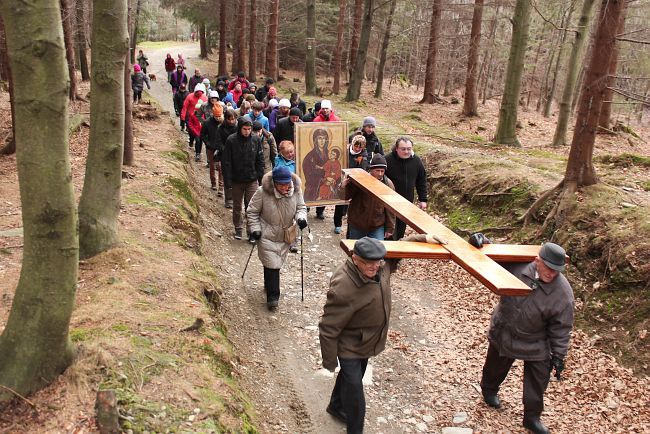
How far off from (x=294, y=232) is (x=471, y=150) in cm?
853

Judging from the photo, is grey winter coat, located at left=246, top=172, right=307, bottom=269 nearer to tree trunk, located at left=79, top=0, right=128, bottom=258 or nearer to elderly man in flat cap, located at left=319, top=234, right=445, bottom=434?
tree trunk, located at left=79, top=0, right=128, bottom=258

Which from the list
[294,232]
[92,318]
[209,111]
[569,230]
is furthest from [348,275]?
[209,111]

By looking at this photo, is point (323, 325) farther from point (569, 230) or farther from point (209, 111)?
point (209, 111)

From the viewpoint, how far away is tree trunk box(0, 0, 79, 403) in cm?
338

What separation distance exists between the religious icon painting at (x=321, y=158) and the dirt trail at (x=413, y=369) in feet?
7.21

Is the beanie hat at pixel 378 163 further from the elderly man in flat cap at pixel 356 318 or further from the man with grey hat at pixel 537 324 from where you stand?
the elderly man in flat cap at pixel 356 318

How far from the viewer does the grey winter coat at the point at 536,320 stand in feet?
17.1

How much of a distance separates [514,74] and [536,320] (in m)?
11.9

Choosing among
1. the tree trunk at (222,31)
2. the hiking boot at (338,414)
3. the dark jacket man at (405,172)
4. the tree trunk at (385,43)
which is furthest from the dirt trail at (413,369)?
the tree trunk at (222,31)

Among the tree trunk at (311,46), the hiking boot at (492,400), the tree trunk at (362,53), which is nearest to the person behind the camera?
the hiking boot at (492,400)

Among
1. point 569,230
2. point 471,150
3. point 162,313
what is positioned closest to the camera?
point 162,313

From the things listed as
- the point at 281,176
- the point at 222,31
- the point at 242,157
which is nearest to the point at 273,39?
the point at 222,31

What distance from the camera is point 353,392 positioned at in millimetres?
5133

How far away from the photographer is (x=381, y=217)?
332 inches
